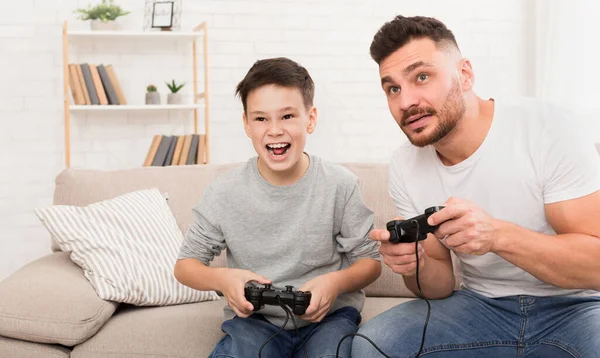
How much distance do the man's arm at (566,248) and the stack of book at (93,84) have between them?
2.76 meters

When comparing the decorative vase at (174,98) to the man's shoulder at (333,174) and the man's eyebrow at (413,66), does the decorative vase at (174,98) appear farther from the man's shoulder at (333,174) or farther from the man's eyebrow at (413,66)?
the man's eyebrow at (413,66)

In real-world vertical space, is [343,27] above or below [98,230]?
above

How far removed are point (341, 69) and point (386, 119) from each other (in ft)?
1.29

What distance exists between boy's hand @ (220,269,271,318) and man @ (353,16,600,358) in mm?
257

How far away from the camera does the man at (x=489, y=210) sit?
5.22 ft

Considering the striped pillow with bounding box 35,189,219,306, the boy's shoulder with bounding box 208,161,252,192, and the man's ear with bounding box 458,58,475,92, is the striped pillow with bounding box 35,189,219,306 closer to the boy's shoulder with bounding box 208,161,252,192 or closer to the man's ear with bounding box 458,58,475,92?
the boy's shoulder with bounding box 208,161,252,192

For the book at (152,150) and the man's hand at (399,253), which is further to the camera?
the book at (152,150)

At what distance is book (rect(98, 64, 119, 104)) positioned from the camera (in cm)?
386

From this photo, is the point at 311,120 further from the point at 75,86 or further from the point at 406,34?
the point at 75,86

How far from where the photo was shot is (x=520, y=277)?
1751 mm

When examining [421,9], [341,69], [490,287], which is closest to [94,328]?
[490,287]

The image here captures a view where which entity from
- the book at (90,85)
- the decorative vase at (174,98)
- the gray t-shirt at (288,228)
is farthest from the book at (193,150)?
the gray t-shirt at (288,228)

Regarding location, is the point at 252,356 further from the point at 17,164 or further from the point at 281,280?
the point at 17,164

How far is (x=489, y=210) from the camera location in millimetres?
1742
